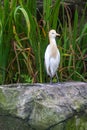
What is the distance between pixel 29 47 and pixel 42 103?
5.47 ft

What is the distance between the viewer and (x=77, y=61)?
20.2ft

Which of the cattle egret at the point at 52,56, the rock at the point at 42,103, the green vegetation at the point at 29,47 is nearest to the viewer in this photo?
the rock at the point at 42,103

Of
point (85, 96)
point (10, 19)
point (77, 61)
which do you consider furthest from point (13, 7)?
point (85, 96)

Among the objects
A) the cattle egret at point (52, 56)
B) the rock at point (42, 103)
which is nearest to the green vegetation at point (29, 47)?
the cattle egret at point (52, 56)

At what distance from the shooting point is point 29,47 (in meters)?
6.02

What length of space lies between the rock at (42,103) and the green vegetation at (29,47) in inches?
38.1

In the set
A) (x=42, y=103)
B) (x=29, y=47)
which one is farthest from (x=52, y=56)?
(x=29, y=47)

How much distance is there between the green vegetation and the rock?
3.17 ft

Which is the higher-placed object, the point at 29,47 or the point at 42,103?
the point at 29,47

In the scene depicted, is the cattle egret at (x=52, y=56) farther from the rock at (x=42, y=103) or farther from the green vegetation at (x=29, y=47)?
the green vegetation at (x=29, y=47)

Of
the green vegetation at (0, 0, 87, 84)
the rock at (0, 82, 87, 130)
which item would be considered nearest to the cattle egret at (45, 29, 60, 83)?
the rock at (0, 82, 87, 130)

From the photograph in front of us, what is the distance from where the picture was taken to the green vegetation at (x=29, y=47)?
18.9ft

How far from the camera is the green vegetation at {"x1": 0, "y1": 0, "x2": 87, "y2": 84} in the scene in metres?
5.76

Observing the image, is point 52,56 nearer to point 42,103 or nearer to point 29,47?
point 42,103
